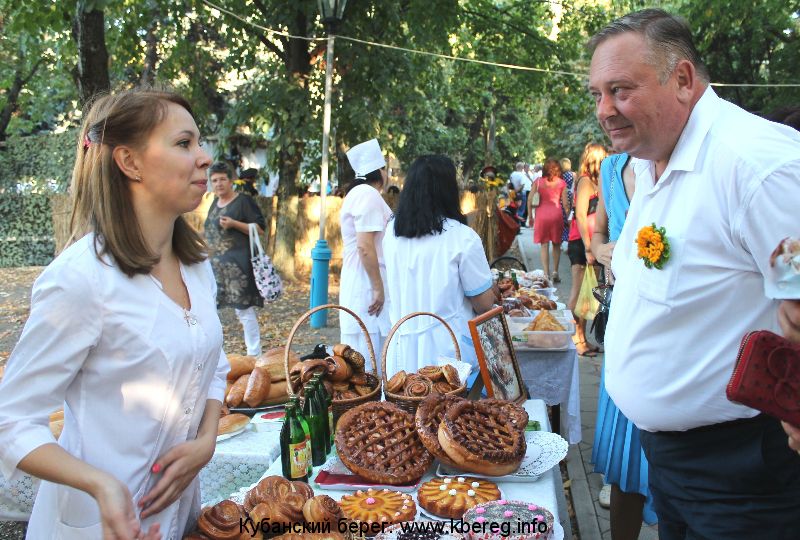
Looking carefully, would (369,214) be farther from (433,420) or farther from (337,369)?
(433,420)

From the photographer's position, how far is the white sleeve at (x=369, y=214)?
5.33 meters

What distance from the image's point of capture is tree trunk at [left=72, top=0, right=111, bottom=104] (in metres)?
7.90

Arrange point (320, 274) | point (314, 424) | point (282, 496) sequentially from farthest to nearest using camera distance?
1. point (320, 274)
2. point (314, 424)
3. point (282, 496)

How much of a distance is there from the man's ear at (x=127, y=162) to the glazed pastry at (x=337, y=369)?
4.93ft

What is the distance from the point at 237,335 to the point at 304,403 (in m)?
6.75

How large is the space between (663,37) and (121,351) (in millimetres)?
1751

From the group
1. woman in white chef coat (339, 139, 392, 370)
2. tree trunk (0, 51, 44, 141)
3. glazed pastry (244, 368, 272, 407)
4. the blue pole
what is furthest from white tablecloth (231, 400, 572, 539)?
tree trunk (0, 51, 44, 141)

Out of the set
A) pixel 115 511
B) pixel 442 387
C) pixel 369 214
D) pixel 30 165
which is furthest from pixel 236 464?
pixel 30 165

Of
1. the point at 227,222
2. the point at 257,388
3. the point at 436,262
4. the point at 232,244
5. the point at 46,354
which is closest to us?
the point at 46,354

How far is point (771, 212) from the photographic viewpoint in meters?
1.65

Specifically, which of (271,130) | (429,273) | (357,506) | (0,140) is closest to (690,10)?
(271,130)

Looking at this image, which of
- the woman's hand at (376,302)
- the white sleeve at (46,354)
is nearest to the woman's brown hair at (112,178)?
the white sleeve at (46,354)

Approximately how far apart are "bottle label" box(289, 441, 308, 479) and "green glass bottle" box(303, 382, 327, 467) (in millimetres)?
181

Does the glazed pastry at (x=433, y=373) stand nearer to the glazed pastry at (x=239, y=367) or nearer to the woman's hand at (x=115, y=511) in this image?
the glazed pastry at (x=239, y=367)
